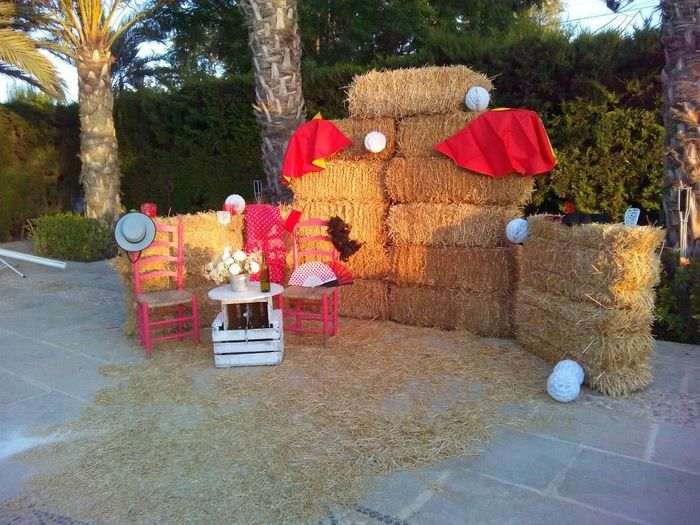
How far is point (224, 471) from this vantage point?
10.5 feet

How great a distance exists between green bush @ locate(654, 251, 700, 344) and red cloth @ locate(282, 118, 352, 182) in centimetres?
358

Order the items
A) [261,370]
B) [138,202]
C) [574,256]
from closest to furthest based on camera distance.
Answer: [574,256], [261,370], [138,202]

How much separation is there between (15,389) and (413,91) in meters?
4.65

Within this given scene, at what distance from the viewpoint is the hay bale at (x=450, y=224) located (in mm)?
5676

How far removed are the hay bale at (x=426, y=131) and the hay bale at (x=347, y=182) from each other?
0.36m

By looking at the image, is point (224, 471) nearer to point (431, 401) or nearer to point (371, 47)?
point (431, 401)

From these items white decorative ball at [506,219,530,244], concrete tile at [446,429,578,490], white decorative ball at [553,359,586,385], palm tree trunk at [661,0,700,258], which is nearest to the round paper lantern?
white decorative ball at [506,219,530,244]

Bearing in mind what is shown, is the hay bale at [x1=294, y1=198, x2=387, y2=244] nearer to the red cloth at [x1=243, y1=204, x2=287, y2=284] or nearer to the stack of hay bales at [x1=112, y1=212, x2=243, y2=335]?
the red cloth at [x1=243, y1=204, x2=287, y2=284]

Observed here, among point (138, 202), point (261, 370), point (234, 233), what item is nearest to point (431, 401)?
point (261, 370)

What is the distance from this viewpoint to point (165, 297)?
17.7ft

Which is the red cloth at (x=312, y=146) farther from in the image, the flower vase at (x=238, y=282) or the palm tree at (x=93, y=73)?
the palm tree at (x=93, y=73)

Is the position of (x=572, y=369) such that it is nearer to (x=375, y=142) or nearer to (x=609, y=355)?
(x=609, y=355)

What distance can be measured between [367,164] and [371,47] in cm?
878

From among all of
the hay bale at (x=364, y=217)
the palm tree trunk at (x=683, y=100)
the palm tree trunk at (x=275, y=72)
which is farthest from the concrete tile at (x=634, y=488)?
the palm tree trunk at (x=275, y=72)
